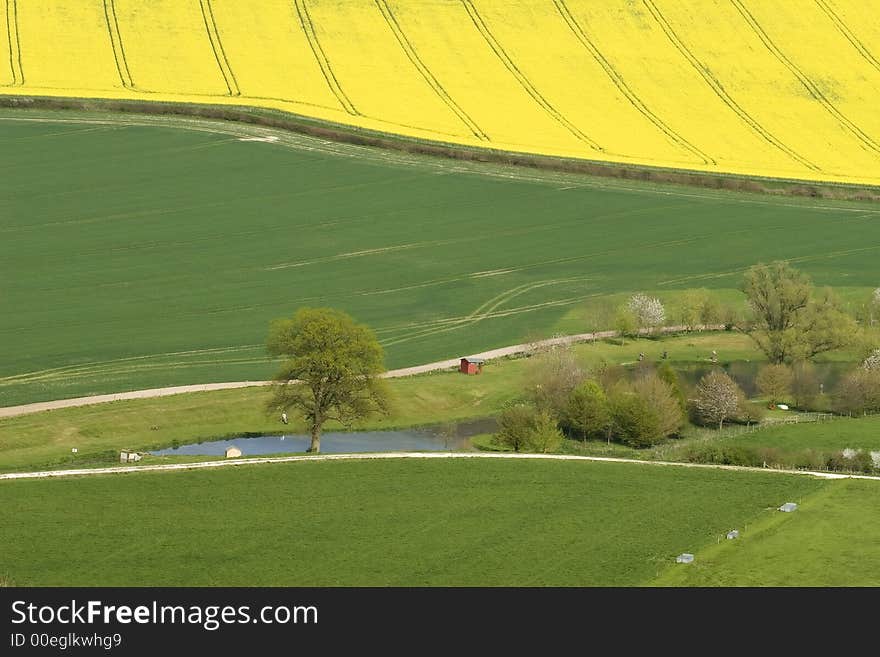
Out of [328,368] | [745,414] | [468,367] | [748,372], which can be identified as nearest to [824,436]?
[745,414]

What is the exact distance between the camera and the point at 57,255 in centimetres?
12356

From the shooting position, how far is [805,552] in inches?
2872

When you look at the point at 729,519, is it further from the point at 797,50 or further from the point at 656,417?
the point at 797,50

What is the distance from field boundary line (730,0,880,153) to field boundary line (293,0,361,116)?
42299 millimetres

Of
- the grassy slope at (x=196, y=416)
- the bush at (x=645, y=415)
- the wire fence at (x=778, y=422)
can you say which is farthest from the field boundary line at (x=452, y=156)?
the bush at (x=645, y=415)

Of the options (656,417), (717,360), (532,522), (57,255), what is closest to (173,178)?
(57,255)

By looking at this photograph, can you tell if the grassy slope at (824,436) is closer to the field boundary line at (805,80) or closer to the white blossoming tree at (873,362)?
the white blossoming tree at (873,362)

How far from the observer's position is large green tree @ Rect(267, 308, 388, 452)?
91.9 meters

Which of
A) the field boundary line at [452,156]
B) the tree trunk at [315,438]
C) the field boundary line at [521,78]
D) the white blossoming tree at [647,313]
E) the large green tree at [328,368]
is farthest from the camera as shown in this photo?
the field boundary line at [521,78]

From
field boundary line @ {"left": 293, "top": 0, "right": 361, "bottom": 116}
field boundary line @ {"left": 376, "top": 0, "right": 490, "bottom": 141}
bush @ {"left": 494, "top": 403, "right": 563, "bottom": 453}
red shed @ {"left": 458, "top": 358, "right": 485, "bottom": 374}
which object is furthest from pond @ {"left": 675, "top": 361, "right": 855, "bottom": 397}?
field boundary line @ {"left": 293, "top": 0, "right": 361, "bottom": 116}

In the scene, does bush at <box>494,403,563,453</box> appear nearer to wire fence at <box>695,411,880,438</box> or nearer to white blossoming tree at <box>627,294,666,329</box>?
wire fence at <box>695,411,880,438</box>

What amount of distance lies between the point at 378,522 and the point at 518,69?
318ft

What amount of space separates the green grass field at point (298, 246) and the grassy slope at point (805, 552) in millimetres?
34738

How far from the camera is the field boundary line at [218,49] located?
6206 inches
